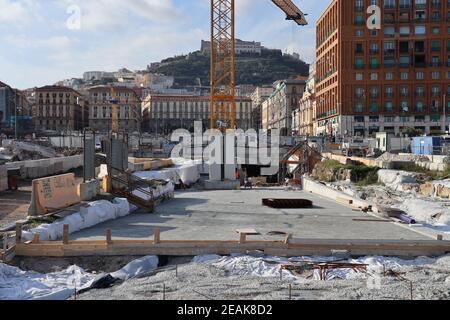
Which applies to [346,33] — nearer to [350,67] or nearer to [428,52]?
[350,67]

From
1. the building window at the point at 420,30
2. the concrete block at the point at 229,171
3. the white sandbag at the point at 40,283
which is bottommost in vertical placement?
the white sandbag at the point at 40,283

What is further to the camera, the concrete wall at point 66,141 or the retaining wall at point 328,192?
the concrete wall at point 66,141

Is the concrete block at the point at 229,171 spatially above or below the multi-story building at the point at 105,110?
below

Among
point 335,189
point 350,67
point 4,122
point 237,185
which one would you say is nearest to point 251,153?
point 237,185

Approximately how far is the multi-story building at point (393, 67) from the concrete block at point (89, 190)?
57.7m

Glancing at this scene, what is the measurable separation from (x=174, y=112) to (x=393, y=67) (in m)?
93.0

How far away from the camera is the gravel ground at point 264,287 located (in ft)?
25.1

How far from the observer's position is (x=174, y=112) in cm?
15512

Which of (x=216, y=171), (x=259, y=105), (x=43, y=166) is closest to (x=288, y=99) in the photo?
(x=259, y=105)

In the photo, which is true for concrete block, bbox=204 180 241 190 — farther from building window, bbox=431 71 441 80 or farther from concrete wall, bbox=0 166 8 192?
building window, bbox=431 71 441 80

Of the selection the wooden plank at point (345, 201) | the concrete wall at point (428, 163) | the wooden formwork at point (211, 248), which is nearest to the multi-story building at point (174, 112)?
the concrete wall at point (428, 163)

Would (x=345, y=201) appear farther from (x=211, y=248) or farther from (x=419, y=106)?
(x=419, y=106)

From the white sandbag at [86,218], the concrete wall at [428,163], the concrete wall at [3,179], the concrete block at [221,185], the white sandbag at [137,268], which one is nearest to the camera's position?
the white sandbag at [137,268]

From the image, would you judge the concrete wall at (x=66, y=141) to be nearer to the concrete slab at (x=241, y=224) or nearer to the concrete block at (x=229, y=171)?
the concrete block at (x=229, y=171)
